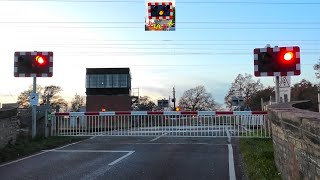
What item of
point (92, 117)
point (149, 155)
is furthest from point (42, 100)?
point (149, 155)

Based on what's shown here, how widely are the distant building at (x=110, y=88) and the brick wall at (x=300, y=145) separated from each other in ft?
242

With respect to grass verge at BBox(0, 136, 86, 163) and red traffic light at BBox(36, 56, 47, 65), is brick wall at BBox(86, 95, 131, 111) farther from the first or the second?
red traffic light at BBox(36, 56, 47, 65)

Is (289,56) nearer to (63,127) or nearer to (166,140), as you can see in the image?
(166,140)

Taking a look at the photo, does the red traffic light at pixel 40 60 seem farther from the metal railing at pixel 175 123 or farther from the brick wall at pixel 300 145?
the brick wall at pixel 300 145

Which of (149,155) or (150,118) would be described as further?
(150,118)

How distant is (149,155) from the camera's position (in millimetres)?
13469

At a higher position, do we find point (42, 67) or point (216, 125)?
point (42, 67)

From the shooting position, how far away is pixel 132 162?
469 inches

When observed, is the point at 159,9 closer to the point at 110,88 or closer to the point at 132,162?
the point at 132,162

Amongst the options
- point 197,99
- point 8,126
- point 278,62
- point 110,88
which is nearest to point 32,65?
point 8,126

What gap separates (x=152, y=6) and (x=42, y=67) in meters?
5.51

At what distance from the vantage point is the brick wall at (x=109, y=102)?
8094cm

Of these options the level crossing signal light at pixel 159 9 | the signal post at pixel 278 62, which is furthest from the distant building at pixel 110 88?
the signal post at pixel 278 62

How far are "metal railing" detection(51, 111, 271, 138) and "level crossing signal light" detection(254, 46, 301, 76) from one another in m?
3.72
